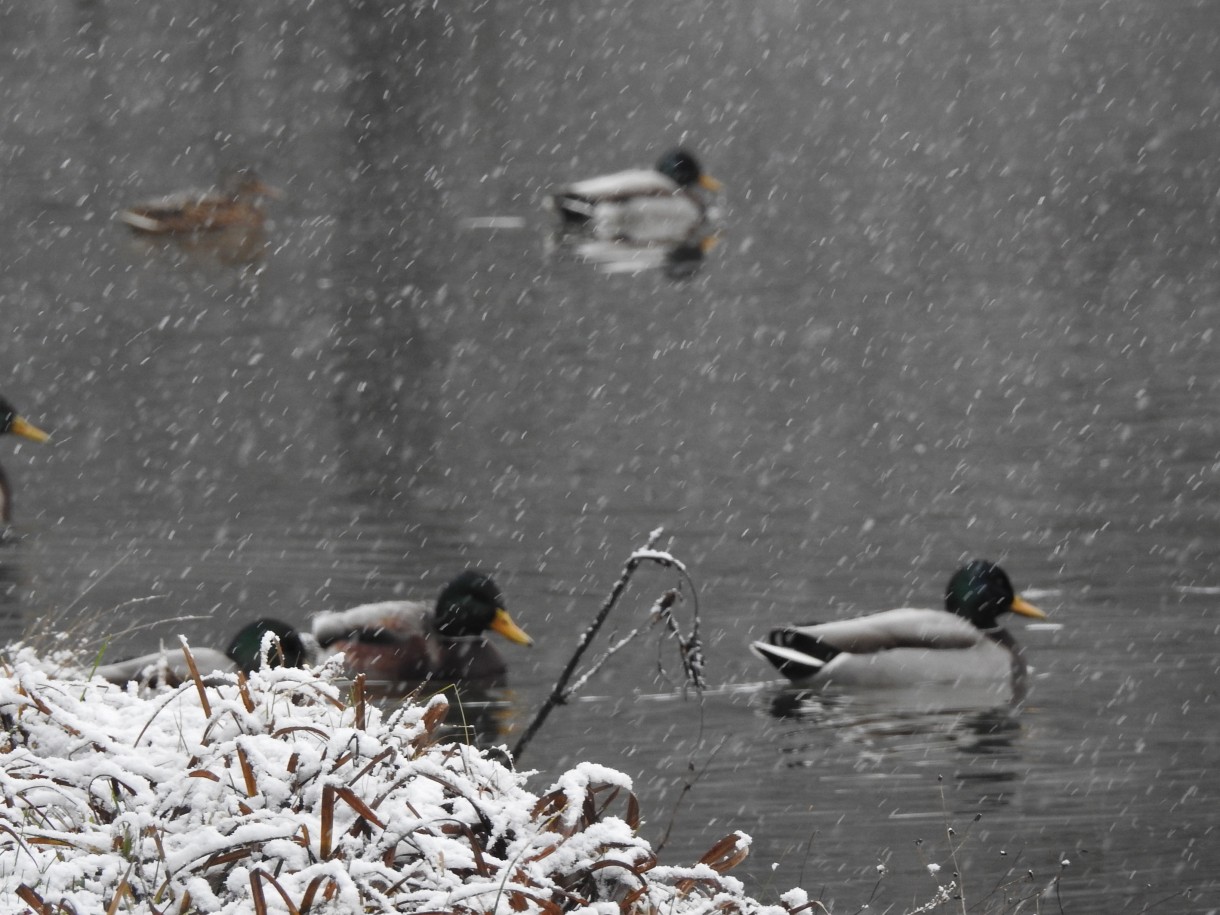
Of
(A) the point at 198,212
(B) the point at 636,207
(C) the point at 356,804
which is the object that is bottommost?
(A) the point at 198,212

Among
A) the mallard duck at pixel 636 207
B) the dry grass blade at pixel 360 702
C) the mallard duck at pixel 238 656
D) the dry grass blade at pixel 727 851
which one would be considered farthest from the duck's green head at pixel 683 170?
the dry grass blade at pixel 360 702

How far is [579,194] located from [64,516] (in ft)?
47.9

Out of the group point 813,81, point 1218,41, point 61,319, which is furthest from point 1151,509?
point 1218,41

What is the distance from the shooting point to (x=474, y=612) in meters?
10.8

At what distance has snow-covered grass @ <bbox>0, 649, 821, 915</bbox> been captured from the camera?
3613mm

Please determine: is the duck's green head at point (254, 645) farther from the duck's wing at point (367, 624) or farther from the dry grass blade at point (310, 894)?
the dry grass blade at point (310, 894)

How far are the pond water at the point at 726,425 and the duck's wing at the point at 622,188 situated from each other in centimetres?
78

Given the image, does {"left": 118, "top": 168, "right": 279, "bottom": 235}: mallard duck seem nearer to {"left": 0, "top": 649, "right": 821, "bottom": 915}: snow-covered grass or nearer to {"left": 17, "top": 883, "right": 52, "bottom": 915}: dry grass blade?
{"left": 0, "top": 649, "right": 821, "bottom": 915}: snow-covered grass

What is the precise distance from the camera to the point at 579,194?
27.8m

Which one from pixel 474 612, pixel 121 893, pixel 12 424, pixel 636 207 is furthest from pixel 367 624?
pixel 636 207

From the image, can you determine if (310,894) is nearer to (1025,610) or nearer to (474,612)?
(474,612)

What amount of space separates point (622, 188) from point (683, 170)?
104 cm

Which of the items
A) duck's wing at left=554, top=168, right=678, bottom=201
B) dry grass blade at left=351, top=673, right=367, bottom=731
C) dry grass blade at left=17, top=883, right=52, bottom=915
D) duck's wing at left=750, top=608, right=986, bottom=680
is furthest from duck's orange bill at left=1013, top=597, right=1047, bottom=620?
duck's wing at left=554, top=168, right=678, bottom=201

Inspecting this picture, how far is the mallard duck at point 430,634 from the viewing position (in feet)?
34.1
